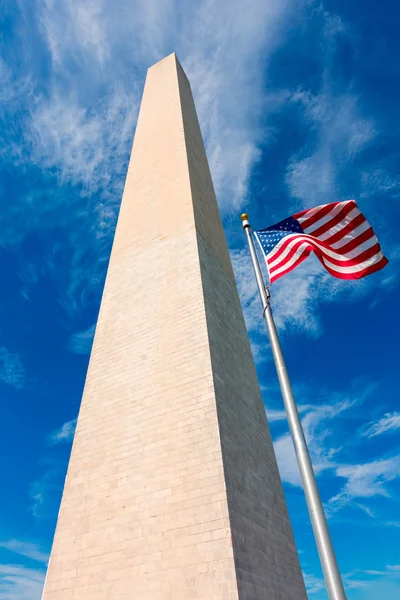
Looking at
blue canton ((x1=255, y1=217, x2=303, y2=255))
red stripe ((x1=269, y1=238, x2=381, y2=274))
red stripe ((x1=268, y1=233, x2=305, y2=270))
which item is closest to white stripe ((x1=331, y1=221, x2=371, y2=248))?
red stripe ((x1=269, y1=238, x2=381, y2=274))

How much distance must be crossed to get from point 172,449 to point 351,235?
5071 millimetres

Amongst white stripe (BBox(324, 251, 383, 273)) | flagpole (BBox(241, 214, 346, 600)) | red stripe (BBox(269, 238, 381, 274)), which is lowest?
flagpole (BBox(241, 214, 346, 600))

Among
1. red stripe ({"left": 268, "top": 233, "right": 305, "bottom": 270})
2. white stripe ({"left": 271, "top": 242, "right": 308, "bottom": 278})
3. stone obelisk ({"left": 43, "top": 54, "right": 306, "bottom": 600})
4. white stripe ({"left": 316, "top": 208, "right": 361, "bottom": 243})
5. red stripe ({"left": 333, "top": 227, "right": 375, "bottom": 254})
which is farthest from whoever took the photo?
white stripe ({"left": 316, "top": 208, "right": 361, "bottom": 243})

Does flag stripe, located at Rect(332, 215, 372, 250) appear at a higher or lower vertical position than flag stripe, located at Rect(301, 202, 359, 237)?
lower

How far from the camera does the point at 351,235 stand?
7.62m

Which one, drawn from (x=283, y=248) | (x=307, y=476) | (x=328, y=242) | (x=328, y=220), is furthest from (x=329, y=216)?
(x=307, y=476)

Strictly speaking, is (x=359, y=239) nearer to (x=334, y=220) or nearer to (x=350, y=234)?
(x=350, y=234)

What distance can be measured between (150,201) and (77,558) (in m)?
9.94

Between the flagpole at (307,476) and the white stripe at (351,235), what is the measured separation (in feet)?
6.22

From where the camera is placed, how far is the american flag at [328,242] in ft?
24.4

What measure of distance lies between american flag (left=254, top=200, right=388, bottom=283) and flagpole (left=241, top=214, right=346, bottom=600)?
102 centimetres

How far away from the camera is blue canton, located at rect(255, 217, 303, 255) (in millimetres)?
7621

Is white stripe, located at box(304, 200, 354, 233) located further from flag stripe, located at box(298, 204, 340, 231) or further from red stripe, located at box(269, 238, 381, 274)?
red stripe, located at box(269, 238, 381, 274)

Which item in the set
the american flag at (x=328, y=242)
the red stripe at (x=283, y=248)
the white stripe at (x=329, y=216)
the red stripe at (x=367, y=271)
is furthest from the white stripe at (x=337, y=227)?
the red stripe at (x=367, y=271)
